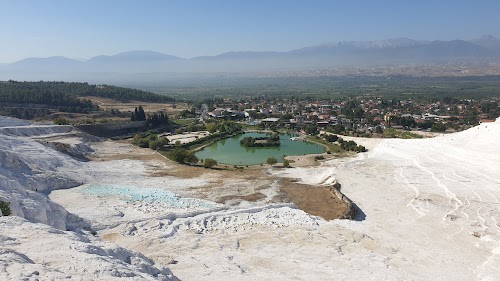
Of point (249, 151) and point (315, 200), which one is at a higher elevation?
point (315, 200)

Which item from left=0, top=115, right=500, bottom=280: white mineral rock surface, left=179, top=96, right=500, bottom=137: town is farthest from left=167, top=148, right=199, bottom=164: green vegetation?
left=179, top=96, right=500, bottom=137: town

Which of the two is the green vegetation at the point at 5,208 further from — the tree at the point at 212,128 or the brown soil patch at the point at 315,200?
the tree at the point at 212,128

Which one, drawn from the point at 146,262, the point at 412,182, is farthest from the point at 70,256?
the point at 412,182

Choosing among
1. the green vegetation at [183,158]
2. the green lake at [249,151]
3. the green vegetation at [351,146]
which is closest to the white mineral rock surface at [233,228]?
the green vegetation at [183,158]

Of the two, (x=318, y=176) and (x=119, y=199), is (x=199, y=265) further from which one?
(x=318, y=176)

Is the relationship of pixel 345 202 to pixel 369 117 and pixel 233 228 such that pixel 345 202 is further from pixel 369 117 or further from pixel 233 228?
pixel 369 117

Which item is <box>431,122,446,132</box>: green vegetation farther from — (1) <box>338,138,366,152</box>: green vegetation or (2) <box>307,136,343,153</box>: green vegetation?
(1) <box>338,138,366,152</box>: green vegetation

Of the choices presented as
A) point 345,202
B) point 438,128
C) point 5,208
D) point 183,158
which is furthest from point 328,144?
point 5,208
